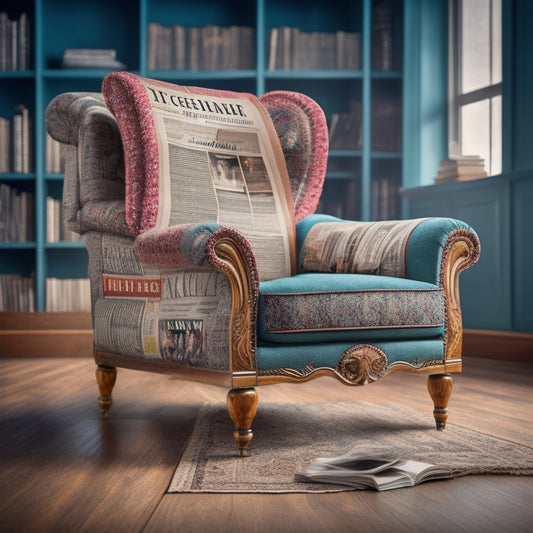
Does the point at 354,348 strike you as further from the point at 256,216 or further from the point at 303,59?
the point at 303,59

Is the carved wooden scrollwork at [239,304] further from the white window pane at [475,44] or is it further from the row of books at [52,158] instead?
the white window pane at [475,44]

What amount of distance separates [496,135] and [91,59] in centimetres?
228

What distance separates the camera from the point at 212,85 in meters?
4.30

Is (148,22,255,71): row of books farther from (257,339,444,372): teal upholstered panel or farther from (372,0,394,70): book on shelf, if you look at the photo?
(257,339,444,372): teal upholstered panel

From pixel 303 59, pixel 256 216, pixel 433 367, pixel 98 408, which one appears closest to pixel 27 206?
pixel 303 59

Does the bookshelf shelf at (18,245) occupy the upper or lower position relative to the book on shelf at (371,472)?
upper

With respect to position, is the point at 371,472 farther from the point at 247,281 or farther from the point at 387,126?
the point at 387,126

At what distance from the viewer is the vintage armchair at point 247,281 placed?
1.67 metres

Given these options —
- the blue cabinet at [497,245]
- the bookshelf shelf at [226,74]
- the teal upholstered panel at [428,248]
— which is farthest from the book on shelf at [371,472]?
the bookshelf shelf at [226,74]

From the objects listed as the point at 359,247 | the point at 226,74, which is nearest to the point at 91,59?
the point at 226,74

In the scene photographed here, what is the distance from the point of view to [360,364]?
180 centimetres

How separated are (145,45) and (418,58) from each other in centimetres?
154

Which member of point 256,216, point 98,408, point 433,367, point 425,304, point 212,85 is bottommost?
point 98,408

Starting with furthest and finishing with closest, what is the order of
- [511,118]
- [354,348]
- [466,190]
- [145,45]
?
[145,45] < [466,190] < [511,118] < [354,348]
